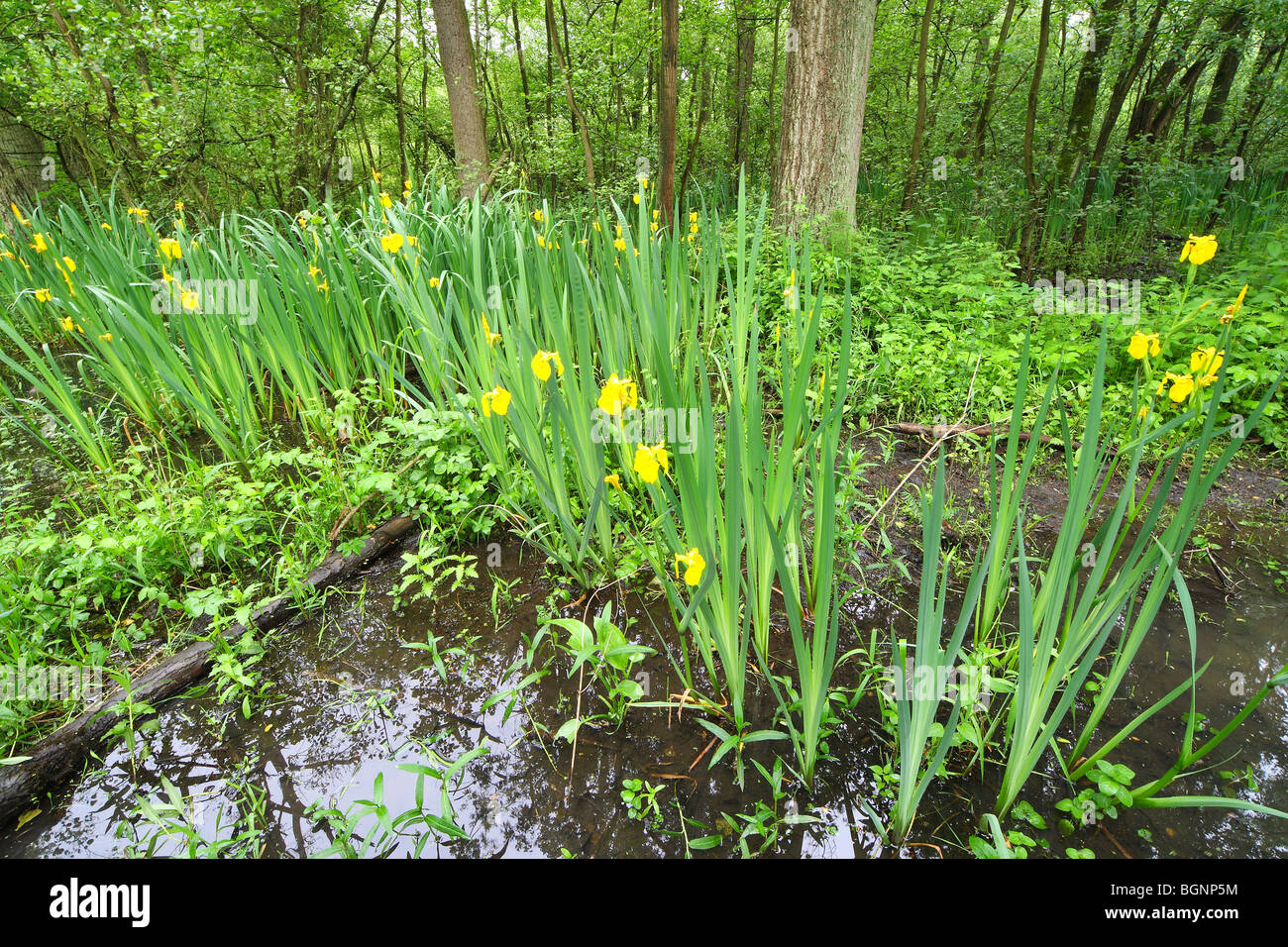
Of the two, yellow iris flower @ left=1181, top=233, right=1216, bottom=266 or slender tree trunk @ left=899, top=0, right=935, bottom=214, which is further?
slender tree trunk @ left=899, top=0, right=935, bottom=214

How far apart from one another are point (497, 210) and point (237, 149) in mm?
6442

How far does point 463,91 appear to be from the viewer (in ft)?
16.3

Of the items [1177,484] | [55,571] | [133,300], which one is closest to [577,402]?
[55,571]

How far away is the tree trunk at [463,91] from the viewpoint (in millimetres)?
4809

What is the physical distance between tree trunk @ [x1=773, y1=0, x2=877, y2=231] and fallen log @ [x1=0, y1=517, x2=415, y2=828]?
3.04 m

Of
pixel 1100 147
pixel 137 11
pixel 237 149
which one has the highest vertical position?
pixel 137 11

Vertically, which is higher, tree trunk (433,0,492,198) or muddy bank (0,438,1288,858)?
tree trunk (433,0,492,198)

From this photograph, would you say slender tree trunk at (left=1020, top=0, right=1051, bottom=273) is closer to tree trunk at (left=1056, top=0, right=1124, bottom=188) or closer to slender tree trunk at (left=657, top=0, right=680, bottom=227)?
tree trunk at (left=1056, top=0, right=1124, bottom=188)

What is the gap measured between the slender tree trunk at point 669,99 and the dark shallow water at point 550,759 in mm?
2356

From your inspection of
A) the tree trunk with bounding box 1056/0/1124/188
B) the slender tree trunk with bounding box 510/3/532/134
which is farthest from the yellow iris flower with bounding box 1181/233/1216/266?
the slender tree trunk with bounding box 510/3/532/134

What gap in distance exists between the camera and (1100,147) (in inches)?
179

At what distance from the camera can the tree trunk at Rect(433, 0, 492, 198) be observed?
15.8 ft

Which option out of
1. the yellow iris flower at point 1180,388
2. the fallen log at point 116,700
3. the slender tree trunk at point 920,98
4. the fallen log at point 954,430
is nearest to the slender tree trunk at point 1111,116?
the slender tree trunk at point 920,98
